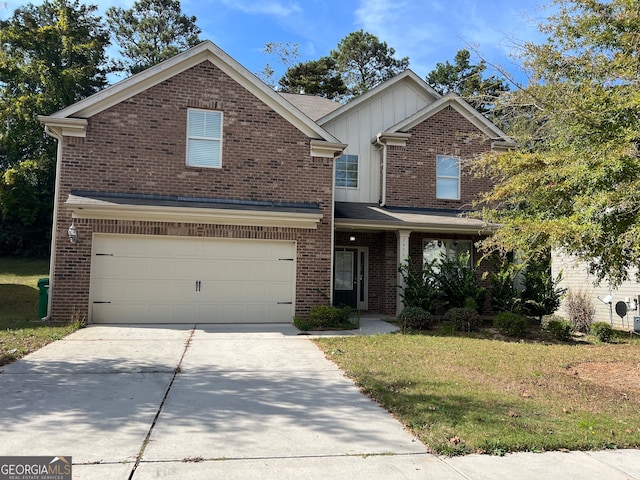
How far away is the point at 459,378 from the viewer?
6637mm

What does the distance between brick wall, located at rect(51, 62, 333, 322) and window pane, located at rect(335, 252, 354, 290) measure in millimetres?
2936

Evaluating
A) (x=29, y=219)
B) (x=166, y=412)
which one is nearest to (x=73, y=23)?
(x=29, y=219)

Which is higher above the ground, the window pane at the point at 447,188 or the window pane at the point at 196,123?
the window pane at the point at 196,123

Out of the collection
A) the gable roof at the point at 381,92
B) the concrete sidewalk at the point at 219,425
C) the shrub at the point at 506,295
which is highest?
the gable roof at the point at 381,92

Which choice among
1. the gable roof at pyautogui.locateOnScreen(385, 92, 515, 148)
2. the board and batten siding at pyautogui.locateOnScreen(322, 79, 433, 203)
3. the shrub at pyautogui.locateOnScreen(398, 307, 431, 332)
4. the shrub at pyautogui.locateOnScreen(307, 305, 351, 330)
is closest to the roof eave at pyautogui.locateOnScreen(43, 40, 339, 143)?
the board and batten siding at pyautogui.locateOnScreen(322, 79, 433, 203)

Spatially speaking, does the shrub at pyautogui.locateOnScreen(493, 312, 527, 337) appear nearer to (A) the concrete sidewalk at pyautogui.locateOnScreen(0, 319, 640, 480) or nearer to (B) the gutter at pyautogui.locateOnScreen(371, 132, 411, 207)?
(B) the gutter at pyautogui.locateOnScreen(371, 132, 411, 207)

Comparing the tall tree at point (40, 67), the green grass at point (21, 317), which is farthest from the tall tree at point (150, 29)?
the green grass at point (21, 317)

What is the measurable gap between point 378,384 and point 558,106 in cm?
545

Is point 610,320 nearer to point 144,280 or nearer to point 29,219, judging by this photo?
point 144,280

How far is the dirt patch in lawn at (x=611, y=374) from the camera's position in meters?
6.88

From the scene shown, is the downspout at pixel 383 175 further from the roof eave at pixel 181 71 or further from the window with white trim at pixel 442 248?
the roof eave at pixel 181 71

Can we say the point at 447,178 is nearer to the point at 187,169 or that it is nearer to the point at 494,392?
the point at 187,169

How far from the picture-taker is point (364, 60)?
37.5m

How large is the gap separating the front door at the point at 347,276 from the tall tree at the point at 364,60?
2472cm
